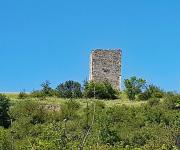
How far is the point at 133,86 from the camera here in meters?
46.6

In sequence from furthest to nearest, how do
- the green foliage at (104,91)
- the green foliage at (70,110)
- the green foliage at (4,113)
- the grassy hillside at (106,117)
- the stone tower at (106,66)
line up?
the stone tower at (106,66)
the green foliage at (104,91)
the green foliage at (4,113)
the green foliage at (70,110)
the grassy hillside at (106,117)

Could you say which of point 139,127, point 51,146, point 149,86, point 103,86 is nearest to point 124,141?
point 139,127

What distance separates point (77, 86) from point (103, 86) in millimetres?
2055

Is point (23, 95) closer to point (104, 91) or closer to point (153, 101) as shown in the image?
point (104, 91)

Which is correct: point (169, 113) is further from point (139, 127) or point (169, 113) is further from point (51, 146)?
point (51, 146)

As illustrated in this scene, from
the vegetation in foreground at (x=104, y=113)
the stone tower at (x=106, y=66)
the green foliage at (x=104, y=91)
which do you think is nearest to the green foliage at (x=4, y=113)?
the vegetation in foreground at (x=104, y=113)

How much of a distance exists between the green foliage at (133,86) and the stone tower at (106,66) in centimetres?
245

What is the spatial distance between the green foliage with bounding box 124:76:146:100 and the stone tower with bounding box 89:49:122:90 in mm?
2447

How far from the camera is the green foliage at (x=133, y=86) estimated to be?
46.0 meters

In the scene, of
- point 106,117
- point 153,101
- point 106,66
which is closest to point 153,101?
point 153,101

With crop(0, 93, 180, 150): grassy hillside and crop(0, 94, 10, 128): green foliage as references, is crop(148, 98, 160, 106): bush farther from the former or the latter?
crop(0, 94, 10, 128): green foliage

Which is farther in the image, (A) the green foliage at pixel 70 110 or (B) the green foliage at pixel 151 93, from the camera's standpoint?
(B) the green foliage at pixel 151 93

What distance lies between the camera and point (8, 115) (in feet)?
134

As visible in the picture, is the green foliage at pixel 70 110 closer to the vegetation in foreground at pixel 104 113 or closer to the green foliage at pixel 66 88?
the vegetation in foreground at pixel 104 113
